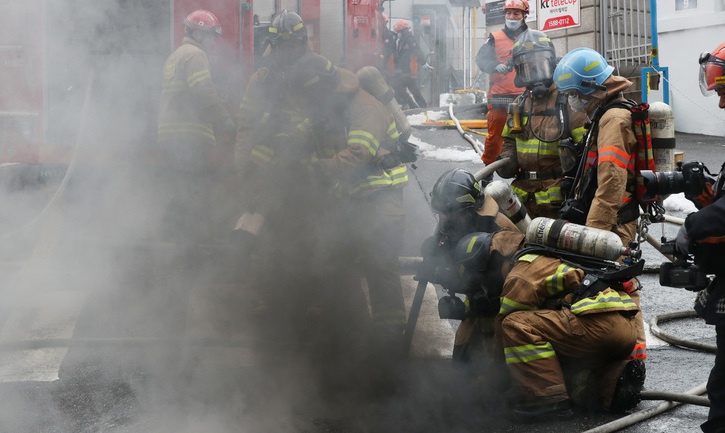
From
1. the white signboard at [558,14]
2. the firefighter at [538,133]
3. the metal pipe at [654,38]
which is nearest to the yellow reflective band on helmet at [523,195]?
the firefighter at [538,133]

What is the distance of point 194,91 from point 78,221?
123cm

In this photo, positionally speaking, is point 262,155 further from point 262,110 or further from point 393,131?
point 393,131

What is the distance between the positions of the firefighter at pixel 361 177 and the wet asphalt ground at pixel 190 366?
37 cm

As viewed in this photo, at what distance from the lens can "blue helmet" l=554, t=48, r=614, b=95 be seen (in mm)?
4609

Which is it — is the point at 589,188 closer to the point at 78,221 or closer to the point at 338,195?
the point at 338,195

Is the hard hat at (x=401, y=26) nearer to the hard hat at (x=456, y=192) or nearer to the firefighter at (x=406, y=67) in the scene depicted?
the firefighter at (x=406, y=67)

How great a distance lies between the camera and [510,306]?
13.6ft

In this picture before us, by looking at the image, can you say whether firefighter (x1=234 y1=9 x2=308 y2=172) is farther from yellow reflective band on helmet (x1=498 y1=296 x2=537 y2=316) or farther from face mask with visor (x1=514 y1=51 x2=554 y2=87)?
yellow reflective band on helmet (x1=498 y1=296 x2=537 y2=316)

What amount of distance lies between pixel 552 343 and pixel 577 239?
497 mm

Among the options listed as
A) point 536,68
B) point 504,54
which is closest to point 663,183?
point 536,68

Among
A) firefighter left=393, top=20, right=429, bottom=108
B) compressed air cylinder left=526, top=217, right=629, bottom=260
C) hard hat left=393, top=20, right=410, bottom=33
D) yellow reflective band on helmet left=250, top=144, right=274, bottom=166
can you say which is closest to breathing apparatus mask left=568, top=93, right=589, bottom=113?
compressed air cylinder left=526, top=217, right=629, bottom=260

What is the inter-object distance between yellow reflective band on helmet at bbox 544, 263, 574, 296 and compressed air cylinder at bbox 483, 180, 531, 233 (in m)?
0.79

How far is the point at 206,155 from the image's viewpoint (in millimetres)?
5961

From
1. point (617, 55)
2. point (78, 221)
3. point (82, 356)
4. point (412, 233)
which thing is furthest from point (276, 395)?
point (617, 55)
